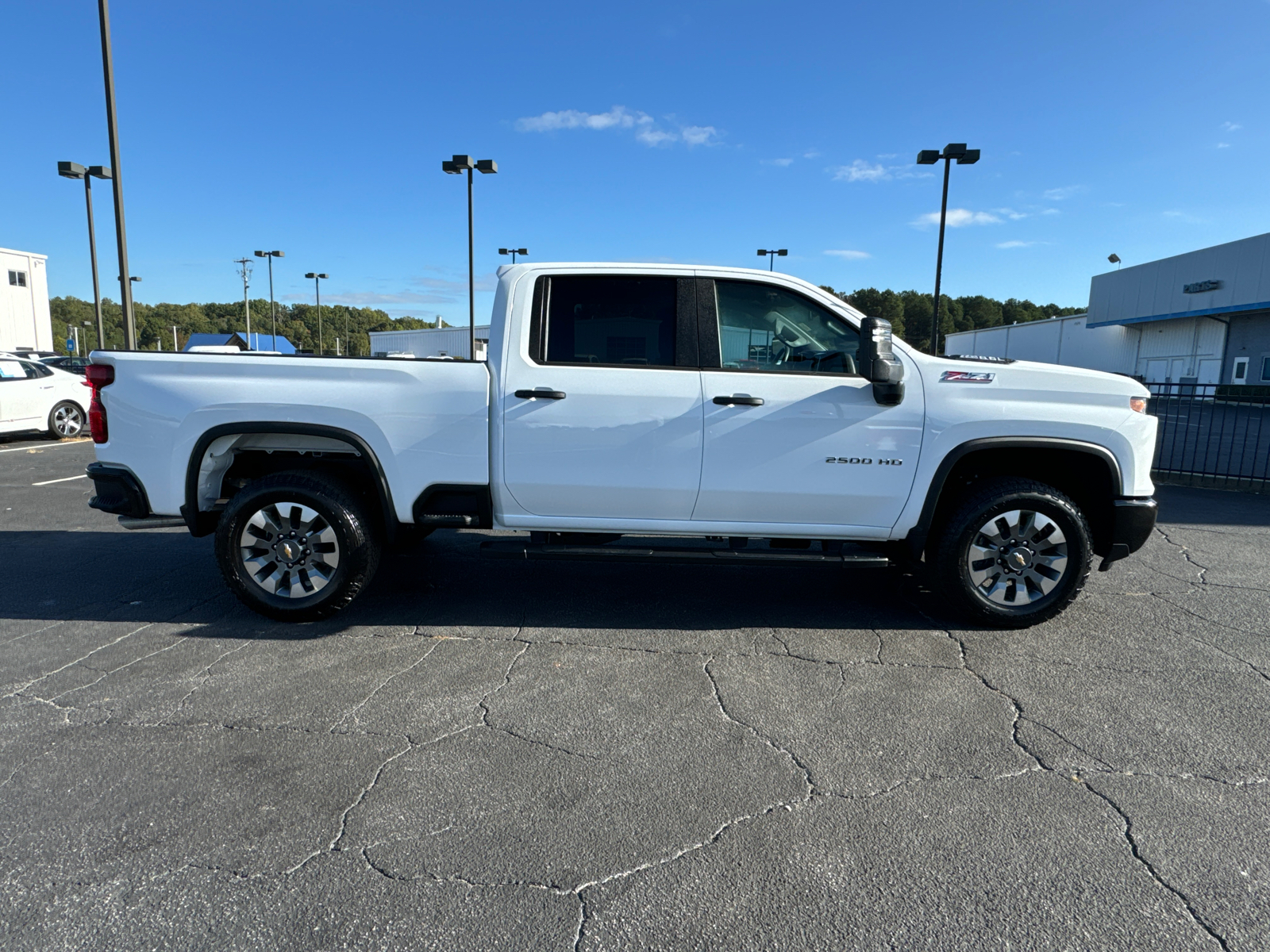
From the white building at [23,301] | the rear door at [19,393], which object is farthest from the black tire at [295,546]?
the white building at [23,301]

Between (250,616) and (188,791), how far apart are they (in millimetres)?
2059

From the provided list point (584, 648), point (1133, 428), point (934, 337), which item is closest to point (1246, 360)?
point (934, 337)

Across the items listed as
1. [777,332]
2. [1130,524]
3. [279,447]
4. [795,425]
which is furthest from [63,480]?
[1130,524]

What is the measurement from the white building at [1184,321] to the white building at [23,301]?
6533 cm

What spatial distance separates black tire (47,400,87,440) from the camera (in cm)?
1385

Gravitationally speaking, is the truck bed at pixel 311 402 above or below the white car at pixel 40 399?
above

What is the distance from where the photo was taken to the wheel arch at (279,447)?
4301 millimetres

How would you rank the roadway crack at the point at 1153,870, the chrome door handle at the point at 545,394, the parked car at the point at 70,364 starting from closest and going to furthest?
the roadway crack at the point at 1153,870 → the chrome door handle at the point at 545,394 → the parked car at the point at 70,364

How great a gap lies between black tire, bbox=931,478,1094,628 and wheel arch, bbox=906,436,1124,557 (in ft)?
0.42

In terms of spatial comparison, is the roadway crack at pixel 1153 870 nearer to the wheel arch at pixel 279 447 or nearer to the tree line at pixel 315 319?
the wheel arch at pixel 279 447

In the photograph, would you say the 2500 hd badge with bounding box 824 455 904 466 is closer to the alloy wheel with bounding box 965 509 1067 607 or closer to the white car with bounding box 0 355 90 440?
the alloy wheel with bounding box 965 509 1067 607

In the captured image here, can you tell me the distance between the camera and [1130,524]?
14.4ft

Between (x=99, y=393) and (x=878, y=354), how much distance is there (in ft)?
14.2

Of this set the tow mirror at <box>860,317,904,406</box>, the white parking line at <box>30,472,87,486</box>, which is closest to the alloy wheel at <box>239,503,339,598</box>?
the tow mirror at <box>860,317,904,406</box>
